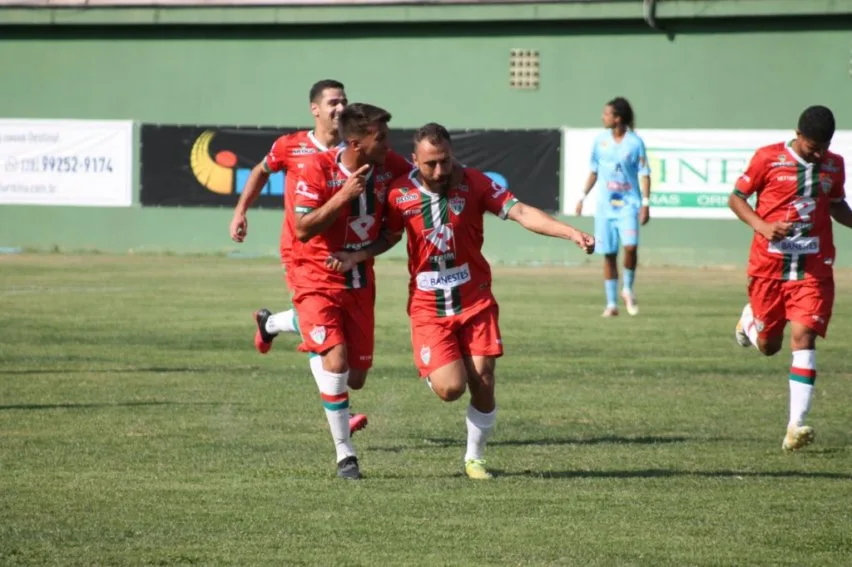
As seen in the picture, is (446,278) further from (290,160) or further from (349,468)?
(290,160)

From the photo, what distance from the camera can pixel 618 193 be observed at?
19188mm

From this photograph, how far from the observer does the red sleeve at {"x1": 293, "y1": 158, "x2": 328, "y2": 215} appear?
8320 millimetres

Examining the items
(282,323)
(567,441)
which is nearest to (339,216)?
(567,441)

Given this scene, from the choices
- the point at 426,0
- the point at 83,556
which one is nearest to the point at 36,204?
the point at 426,0

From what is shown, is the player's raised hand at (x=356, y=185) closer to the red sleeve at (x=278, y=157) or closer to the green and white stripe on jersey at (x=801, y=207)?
the red sleeve at (x=278, y=157)

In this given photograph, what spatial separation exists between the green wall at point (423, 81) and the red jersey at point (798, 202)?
A: 1837cm

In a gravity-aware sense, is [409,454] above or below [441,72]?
below

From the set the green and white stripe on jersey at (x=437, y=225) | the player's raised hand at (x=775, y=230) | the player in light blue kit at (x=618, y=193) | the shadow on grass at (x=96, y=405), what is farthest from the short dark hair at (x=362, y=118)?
the player in light blue kit at (x=618, y=193)

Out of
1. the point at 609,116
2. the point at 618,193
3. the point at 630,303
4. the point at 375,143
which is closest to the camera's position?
the point at 375,143

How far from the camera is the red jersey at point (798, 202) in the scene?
10.1m

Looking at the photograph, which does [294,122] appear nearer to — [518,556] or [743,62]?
[743,62]

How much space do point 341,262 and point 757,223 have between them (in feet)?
9.65

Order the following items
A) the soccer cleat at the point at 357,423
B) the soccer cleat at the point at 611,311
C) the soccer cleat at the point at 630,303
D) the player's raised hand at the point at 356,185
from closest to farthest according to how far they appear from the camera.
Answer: the player's raised hand at the point at 356,185
the soccer cleat at the point at 357,423
the soccer cleat at the point at 611,311
the soccer cleat at the point at 630,303

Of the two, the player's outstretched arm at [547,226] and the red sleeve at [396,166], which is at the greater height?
the red sleeve at [396,166]
